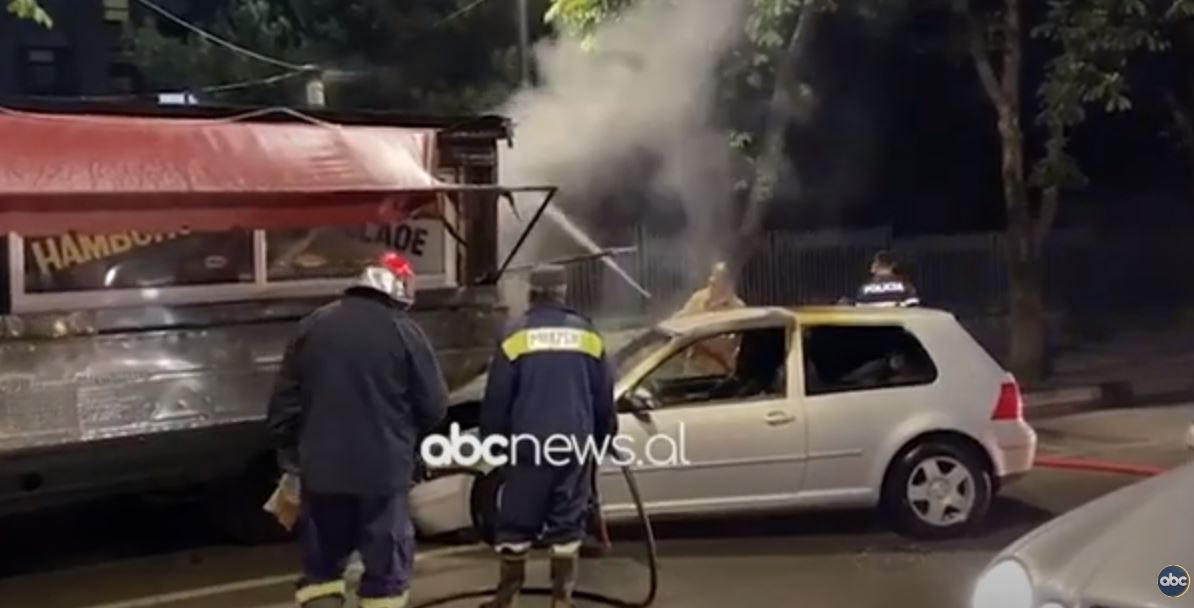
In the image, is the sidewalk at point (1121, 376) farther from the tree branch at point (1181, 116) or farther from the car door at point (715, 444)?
the car door at point (715, 444)

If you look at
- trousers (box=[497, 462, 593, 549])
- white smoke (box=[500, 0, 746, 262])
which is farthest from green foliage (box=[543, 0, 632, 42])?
trousers (box=[497, 462, 593, 549])

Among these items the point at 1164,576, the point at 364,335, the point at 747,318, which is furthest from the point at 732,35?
the point at 1164,576

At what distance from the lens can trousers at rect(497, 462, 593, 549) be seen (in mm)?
7090

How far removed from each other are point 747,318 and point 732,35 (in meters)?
7.69

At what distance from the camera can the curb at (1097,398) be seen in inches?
602

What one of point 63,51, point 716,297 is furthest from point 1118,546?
point 63,51

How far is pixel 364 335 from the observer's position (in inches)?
254

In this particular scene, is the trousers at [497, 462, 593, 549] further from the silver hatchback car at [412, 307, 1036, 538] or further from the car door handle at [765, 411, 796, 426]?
the car door handle at [765, 411, 796, 426]

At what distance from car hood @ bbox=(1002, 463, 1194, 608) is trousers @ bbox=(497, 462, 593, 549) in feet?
10.3

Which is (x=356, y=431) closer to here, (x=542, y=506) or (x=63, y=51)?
(x=542, y=506)

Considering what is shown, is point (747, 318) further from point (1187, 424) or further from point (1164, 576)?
point (1187, 424)

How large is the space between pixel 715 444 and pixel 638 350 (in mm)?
829

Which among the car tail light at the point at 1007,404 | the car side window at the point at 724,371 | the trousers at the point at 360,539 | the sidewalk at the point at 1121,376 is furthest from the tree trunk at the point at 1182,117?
the trousers at the point at 360,539

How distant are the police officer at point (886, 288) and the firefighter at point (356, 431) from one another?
6.77 meters
